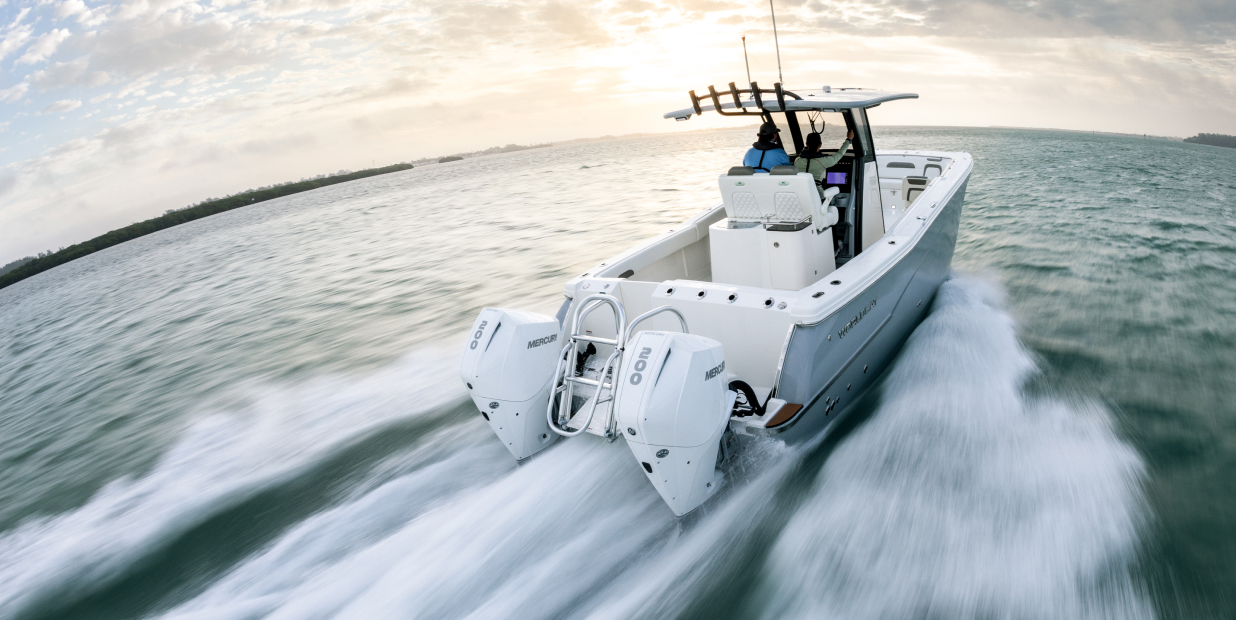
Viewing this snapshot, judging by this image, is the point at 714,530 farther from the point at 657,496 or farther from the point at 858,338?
the point at 858,338

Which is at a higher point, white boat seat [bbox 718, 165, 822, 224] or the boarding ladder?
white boat seat [bbox 718, 165, 822, 224]

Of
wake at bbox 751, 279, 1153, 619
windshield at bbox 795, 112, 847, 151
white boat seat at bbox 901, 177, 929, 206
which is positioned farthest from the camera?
white boat seat at bbox 901, 177, 929, 206

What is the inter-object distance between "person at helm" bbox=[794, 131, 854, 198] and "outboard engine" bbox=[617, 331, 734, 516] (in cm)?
205

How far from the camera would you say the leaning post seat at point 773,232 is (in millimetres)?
3500

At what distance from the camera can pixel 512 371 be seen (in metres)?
2.97

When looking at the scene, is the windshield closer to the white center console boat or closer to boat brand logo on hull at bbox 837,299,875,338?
the white center console boat

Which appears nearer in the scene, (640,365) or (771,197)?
(640,365)

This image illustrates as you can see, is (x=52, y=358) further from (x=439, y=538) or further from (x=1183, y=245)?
(x=1183, y=245)

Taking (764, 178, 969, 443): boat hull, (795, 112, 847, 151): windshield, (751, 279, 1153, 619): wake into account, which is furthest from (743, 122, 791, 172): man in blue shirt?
(751, 279, 1153, 619): wake

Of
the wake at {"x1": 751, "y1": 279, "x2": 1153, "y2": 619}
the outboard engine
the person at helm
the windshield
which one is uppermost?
the windshield

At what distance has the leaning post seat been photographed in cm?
350

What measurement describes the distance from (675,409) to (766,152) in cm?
224

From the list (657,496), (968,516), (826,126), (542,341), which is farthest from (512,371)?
(826,126)

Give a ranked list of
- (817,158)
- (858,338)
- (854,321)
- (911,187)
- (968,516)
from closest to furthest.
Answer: (968,516) < (854,321) < (858,338) < (817,158) < (911,187)
